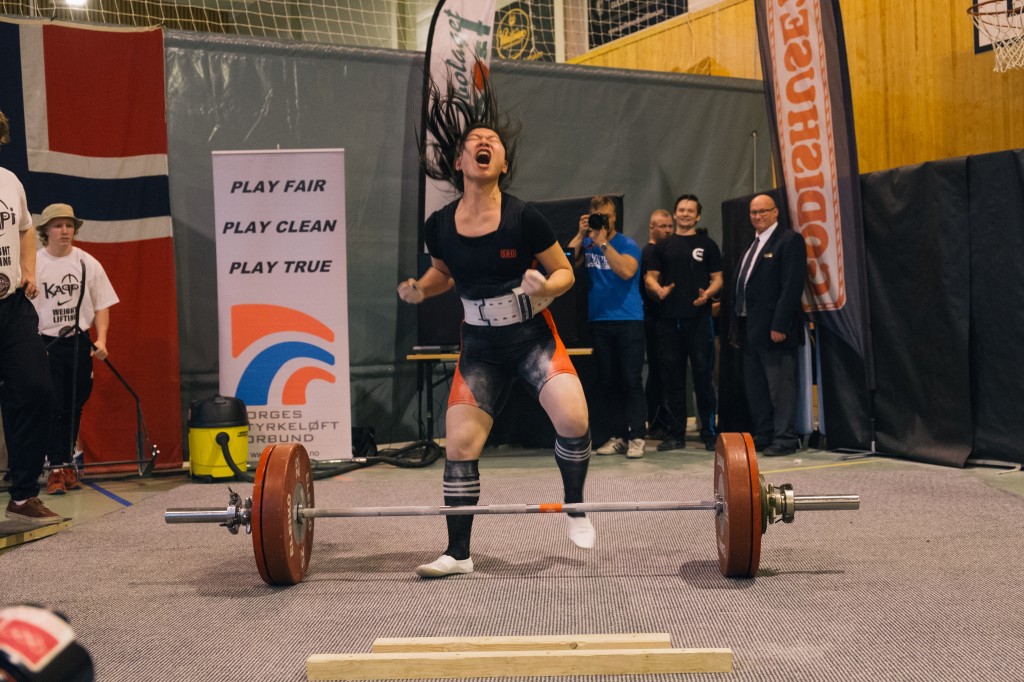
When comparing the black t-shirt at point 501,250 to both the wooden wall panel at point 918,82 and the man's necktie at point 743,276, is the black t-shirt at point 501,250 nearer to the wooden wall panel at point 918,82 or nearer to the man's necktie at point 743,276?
the man's necktie at point 743,276

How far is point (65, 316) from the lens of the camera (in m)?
5.46

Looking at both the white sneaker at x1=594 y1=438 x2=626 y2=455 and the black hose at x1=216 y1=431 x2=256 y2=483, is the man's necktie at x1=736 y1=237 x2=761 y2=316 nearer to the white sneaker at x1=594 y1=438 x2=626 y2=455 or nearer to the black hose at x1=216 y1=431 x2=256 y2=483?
the white sneaker at x1=594 y1=438 x2=626 y2=455

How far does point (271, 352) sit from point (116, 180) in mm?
1418

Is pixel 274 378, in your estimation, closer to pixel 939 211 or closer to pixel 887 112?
pixel 939 211

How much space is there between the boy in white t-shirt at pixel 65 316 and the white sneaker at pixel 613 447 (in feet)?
9.92

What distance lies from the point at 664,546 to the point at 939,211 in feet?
9.79

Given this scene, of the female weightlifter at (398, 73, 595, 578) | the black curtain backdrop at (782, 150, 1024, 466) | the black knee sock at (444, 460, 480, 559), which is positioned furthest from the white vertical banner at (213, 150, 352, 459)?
the black curtain backdrop at (782, 150, 1024, 466)

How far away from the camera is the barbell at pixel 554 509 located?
3072 mm

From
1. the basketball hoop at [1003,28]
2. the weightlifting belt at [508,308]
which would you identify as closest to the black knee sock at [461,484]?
the weightlifting belt at [508,308]

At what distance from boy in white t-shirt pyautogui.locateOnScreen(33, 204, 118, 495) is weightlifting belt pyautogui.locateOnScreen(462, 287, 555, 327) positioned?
113 inches

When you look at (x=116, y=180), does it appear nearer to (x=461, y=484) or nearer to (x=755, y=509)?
(x=461, y=484)

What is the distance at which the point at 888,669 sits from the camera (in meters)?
2.36

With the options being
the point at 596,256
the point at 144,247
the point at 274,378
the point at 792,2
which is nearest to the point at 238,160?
the point at 144,247

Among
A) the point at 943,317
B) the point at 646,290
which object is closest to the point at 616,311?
the point at 646,290
